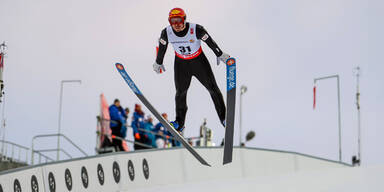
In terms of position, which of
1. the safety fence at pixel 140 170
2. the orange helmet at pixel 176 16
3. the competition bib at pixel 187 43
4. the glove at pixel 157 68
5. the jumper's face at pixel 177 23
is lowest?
the safety fence at pixel 140 170

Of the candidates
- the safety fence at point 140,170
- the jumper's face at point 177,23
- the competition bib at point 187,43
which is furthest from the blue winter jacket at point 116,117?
the jumper's face at point 177,23

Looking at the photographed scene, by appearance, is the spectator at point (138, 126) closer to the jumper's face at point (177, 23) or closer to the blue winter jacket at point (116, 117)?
the blue winter jacket at point (116, 117)

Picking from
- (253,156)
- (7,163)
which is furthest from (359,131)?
(7,163)

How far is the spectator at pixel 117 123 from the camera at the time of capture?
12281 millimetres

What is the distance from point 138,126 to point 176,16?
19.7 ft

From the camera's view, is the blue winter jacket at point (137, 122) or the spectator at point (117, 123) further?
the blue winter jacket at point (137, 122)

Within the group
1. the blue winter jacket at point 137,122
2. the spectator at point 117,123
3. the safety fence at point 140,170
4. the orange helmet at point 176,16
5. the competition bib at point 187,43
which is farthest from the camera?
the blue winter jacket at point 137,122

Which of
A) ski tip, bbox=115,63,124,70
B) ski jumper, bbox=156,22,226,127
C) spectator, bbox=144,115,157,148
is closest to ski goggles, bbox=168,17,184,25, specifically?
ski jumper, bbox=156,22,226,127

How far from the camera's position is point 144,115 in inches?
521

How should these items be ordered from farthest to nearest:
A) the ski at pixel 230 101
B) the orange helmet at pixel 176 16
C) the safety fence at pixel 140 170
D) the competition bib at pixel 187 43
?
the safety fence at pixel 140 170
the ski at pixel 230 101
the competition bib at pixel 187 43
the orange helmet at pixel 176 16

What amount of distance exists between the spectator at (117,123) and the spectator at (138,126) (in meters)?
0.25

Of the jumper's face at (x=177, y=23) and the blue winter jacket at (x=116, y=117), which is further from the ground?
the jumper's face at (x=177, y=23)

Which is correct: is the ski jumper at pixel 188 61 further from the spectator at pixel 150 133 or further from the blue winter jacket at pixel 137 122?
the spectator at pixel 150 133

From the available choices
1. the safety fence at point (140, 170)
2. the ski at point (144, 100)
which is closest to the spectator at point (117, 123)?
the safety fence at point (140, 170)
